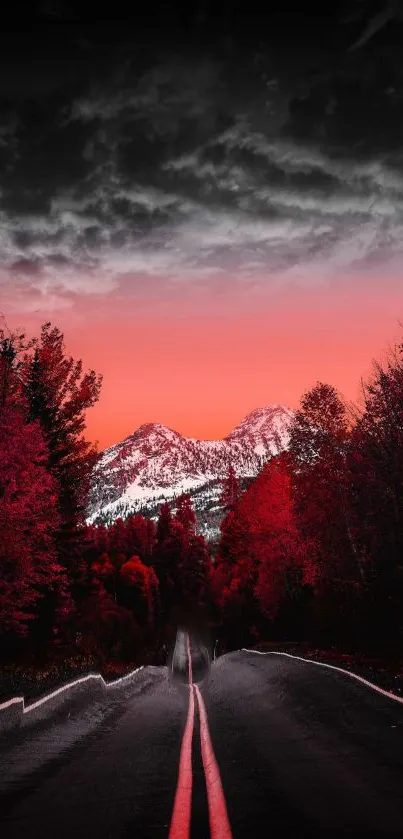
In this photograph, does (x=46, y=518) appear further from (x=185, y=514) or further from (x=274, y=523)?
(x=185, y=514)

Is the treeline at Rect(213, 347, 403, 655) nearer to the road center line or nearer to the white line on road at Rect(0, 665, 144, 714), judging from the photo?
the white line on road at Rect(0, 665, 144, 714)

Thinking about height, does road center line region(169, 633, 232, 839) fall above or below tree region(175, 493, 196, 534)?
below

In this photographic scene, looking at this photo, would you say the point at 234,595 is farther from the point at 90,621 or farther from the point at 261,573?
the point at 90,621

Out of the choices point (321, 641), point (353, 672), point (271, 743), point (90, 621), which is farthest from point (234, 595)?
point (271, 743)

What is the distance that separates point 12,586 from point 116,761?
16.1 m

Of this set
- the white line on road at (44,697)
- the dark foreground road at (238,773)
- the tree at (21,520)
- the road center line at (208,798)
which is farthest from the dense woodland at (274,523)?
the road center line at (208,798)

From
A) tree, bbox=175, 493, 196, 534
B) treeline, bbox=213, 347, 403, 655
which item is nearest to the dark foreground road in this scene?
treeline, bbox=213, 347, 403, 655

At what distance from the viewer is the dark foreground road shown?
4.36m

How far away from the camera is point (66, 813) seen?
15.6 ft

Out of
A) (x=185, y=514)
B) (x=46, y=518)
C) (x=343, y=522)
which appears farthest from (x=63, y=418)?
(x=185, y=514)

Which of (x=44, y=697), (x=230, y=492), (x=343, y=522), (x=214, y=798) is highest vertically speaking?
(x=230, y=492)

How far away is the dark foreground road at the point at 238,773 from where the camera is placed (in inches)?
171

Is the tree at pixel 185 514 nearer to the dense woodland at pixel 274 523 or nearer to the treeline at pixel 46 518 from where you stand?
the treeline at pixel 46 518

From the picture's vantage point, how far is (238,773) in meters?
5.99
